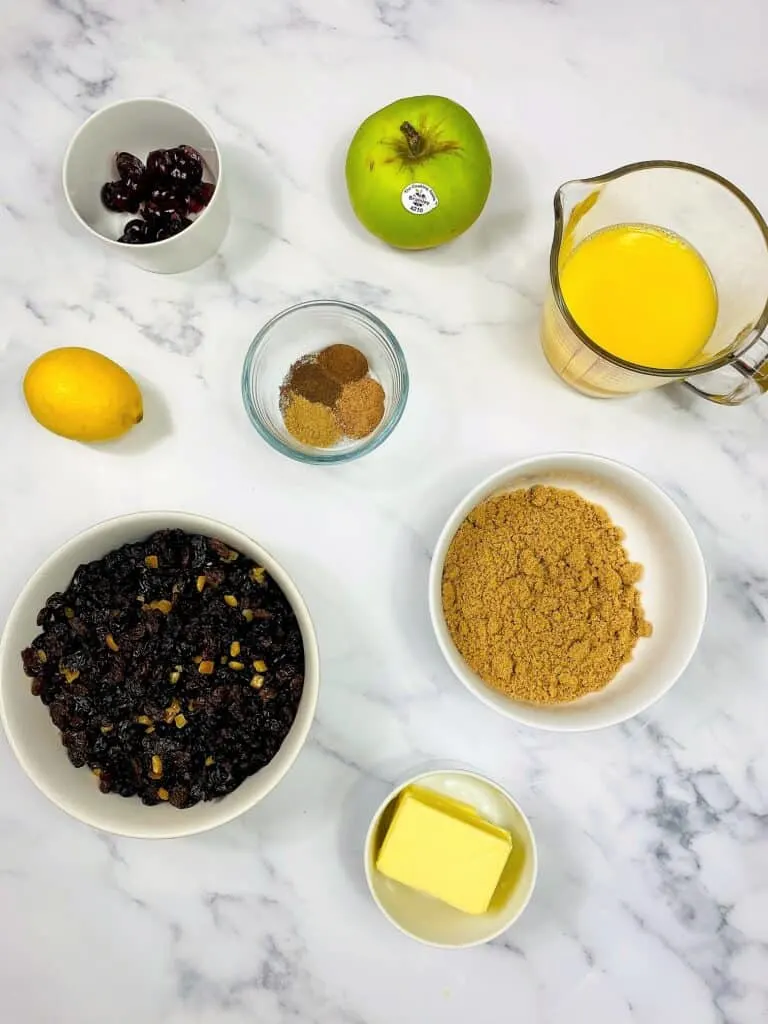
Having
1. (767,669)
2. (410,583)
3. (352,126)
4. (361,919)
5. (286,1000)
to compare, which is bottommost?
(286,1000)

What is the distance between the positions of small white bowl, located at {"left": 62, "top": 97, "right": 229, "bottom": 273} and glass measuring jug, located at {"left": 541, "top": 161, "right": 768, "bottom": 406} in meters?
0.46

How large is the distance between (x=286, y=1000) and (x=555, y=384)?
0.92 m

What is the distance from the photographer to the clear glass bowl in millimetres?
1185

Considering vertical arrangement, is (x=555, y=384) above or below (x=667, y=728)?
above

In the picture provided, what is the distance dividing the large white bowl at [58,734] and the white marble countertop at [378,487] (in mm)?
146

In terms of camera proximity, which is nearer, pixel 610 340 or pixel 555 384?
pixel 610 340

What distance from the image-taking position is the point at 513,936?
47.5 inches

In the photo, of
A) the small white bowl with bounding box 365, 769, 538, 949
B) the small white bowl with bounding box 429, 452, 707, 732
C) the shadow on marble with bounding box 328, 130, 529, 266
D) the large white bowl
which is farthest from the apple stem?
the small white bowl with bounding box 365, 769, 538, 949

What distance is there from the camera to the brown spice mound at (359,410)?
1210 mm

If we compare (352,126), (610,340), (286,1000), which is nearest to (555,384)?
(610,340)

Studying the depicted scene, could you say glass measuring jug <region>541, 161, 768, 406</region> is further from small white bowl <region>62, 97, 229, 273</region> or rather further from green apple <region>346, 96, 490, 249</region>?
small white bowl <region>62, 97, 229, 273</region>

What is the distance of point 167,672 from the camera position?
3.56 ft

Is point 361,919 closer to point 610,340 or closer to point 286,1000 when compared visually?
point 286,1000

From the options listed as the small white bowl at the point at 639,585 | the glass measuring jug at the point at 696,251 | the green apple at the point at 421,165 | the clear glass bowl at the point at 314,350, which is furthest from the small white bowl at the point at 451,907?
the green apple at the point at 421,165
